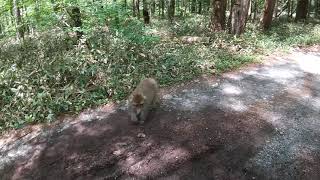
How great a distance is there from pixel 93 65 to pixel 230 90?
161 inches

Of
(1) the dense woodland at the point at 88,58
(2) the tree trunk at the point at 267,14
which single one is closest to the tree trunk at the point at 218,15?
(1) the dense woodland at the point at 88,58

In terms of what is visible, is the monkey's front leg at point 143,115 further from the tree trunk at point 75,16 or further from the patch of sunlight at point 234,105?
the tree trunk at point 75,16

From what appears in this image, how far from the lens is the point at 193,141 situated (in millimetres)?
6957

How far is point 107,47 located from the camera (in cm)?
1091

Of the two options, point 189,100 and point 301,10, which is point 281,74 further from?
point 301,10

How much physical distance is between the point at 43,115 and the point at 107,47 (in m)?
3.20

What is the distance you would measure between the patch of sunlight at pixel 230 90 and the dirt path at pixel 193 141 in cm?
3

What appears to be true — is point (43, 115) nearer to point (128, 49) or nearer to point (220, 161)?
point (128, 49)

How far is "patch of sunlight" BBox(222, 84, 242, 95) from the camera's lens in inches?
358

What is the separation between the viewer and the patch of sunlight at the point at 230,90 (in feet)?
29.9

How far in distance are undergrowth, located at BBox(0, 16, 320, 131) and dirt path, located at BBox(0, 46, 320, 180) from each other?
752mm

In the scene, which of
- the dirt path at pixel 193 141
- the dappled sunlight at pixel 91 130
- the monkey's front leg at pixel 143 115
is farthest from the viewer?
the dappled sunlight at pixel 91 130

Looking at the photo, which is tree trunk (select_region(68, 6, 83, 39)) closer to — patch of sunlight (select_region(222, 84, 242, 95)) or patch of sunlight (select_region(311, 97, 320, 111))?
patch of sunlight (select_region(222, 84, 242, 95))

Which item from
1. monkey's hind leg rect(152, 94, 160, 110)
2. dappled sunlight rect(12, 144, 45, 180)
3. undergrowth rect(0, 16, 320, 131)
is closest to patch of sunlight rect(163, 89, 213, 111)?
monkey's hind leg rect(152, 94, 160, 110)
